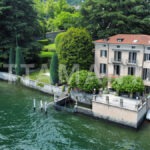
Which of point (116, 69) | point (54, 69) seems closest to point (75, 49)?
point (54, 69)

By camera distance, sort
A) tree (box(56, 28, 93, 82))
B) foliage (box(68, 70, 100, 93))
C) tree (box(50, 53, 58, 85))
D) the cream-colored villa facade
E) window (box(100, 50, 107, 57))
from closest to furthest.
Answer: foliage (box(68, 70, 100, 93)), the cream-colored villa facade, window (box(100, 50, 107, 57)), tree (box(56, 28, 93, 82)), tree (box(50, 53, 58, 85))

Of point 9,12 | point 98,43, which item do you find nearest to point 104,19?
point 98,43

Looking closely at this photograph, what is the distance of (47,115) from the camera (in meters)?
27.0

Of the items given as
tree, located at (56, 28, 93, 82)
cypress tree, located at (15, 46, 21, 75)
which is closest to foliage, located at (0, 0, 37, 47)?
cypress tree, located at (15, 46, 21, 75)

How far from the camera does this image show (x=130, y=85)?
27156mm

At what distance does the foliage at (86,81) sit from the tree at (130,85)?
312cm

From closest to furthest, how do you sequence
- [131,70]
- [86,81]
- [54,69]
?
[86,81]
[131,70]
[54,69]

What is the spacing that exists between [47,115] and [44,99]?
559 centimetres

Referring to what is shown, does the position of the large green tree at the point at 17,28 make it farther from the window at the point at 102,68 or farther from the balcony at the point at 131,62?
the balcony at the point at 131,62

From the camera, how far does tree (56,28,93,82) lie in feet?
111

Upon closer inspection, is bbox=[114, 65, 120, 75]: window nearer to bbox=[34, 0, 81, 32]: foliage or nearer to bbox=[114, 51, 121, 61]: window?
bbox=[114, 51, 121, 61]: window

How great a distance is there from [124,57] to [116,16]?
11.6 metres

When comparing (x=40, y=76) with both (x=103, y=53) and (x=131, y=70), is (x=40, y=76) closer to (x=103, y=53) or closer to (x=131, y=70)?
(x=103, y=53)

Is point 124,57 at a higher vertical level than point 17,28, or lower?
lower
